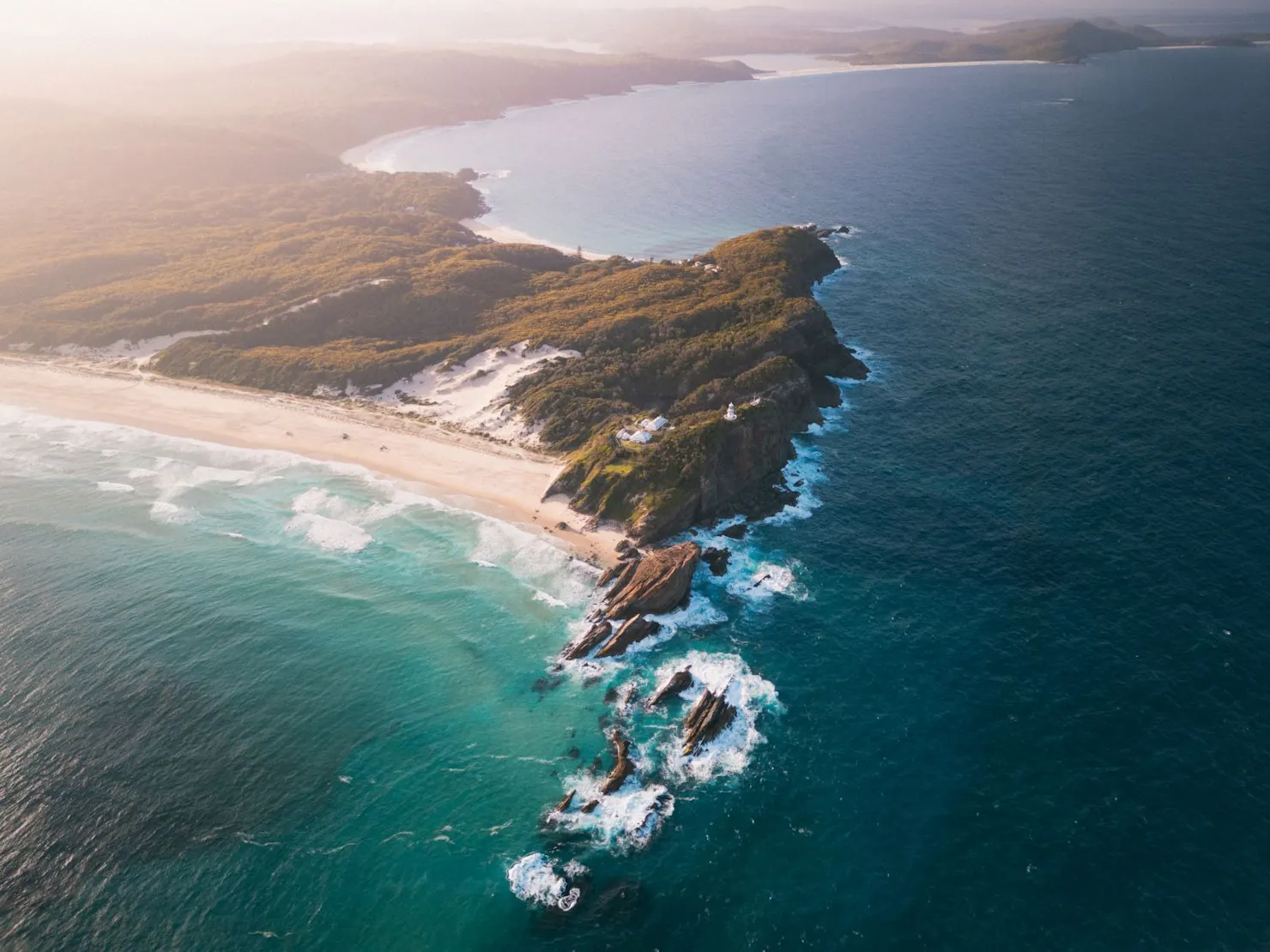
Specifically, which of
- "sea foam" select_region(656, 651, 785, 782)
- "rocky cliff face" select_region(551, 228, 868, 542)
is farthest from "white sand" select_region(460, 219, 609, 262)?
"sea foam" select_region(656, 651, 785, 782)

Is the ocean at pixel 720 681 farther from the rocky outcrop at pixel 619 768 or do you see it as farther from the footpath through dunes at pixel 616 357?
the footpath through dunes at pixel 616 357

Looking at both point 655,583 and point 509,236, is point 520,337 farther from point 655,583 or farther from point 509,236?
point 509,236

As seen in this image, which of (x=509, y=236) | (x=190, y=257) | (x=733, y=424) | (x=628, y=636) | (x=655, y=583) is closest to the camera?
(x=628, y=636)

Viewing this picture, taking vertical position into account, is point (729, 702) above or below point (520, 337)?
below

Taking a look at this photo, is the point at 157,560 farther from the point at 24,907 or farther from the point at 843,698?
the point at 843,698

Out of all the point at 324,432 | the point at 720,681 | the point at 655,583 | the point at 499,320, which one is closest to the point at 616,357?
the point at 499,320

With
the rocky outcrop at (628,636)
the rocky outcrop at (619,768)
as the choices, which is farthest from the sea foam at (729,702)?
the rocky outcrop at (628,636)

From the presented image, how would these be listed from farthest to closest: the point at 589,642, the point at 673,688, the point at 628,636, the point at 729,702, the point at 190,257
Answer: the point at 190,257 → the point at 628,636 → the point at 589,642 → the point at 673,688 → the point at 729,702

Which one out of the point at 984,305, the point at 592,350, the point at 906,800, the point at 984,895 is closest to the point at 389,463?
the point at 592,350
